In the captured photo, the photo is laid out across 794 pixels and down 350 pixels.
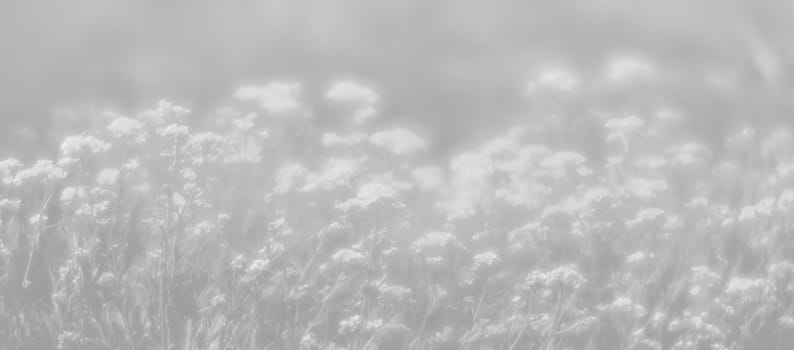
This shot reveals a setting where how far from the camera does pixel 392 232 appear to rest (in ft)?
12.2

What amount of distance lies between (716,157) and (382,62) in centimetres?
150

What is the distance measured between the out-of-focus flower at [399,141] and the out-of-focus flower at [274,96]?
Answer: 0.34m

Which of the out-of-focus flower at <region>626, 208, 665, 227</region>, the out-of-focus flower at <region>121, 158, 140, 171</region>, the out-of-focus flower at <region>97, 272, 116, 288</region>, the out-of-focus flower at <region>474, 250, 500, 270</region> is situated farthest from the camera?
the out-of-focus flower at <region>626, 208, 665, 227</region>

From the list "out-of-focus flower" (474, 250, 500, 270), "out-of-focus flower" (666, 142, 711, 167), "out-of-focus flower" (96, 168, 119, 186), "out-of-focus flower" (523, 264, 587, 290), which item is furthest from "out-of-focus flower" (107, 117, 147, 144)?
"out-of-focus flower" (666, 142, 711, 167)

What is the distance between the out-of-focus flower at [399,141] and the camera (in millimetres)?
3906

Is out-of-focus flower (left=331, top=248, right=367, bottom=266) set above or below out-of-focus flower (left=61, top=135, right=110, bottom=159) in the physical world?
below

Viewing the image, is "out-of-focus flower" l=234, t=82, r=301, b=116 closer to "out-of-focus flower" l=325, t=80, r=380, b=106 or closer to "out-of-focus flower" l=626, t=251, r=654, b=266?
"out-of-focus flower" l=325, t=80, r=380, b=106

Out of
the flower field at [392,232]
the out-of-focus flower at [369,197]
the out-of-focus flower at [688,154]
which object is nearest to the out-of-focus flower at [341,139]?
the flower field at [392,232]

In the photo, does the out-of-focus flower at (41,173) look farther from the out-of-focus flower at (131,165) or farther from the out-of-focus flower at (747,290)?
the out-of-focus flower at (747,290)

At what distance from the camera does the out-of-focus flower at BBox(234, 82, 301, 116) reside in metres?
3.85

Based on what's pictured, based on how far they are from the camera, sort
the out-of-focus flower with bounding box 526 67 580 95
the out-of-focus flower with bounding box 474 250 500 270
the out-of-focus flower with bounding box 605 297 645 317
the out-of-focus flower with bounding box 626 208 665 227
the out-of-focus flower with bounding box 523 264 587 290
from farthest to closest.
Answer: the out-of-focus flower with bounding box 526 67 580 95 → the out-of-focus flower with bounding box 626 208 665 227 → the out-of-focus flower with bounding box 605 297 645 317 → the out-of-focus flower with bounding box 474 250 500 270 → the out-of-focus flower with bounding box 523 264 587 290

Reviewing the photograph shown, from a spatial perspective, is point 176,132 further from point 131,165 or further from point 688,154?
point 688,154

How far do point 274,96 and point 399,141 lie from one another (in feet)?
1.68

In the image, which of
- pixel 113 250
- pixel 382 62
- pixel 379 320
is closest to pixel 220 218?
pixel 113 250
